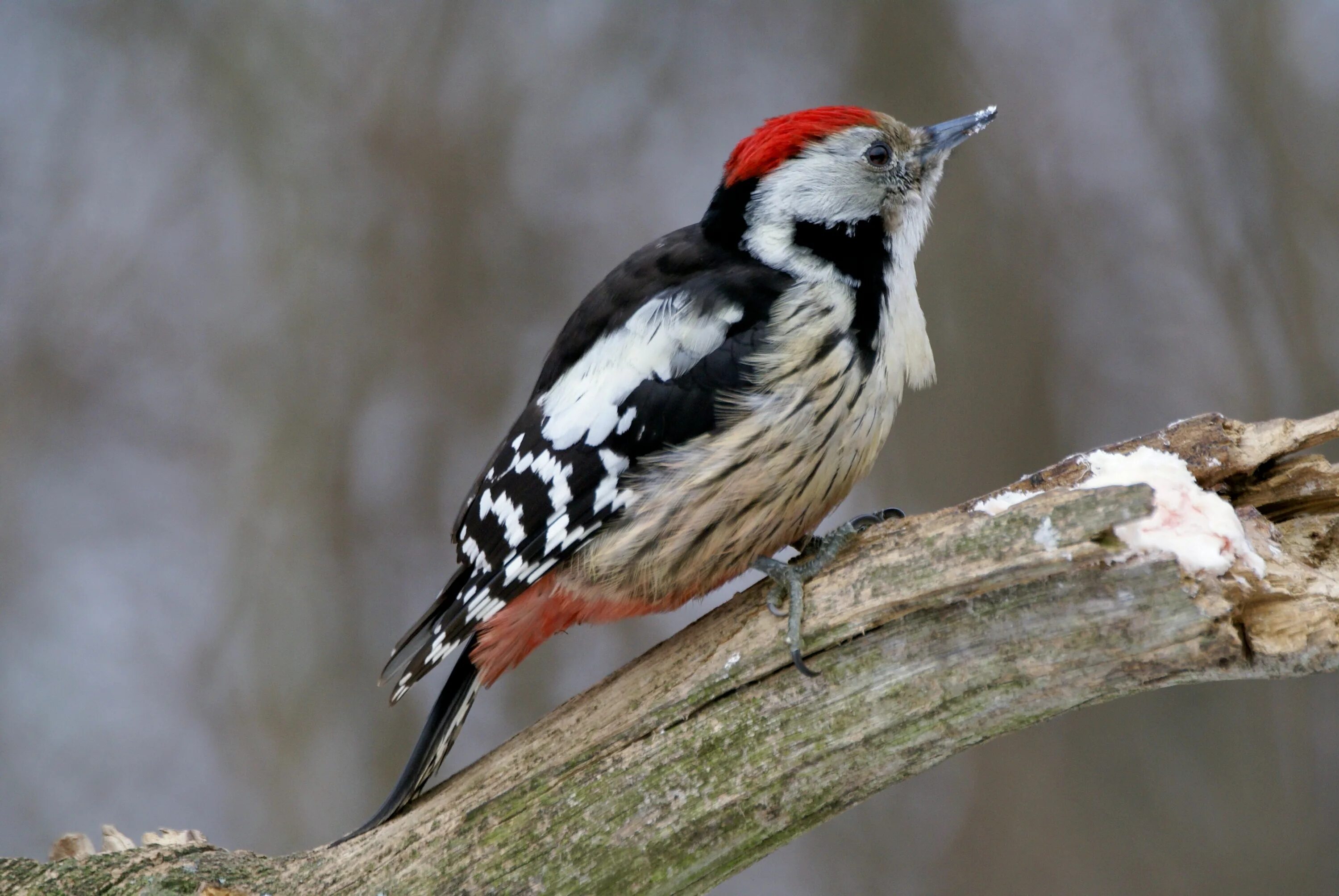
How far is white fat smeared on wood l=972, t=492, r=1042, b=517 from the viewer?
5.15 ft

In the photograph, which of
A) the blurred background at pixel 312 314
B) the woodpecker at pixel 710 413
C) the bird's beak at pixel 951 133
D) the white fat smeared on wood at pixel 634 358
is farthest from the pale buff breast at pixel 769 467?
the blurred background at pixel 312 314

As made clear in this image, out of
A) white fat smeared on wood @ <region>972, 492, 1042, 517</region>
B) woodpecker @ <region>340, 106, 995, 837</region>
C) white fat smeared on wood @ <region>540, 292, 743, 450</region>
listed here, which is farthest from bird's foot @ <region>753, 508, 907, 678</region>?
white fat smeared on wood @ <region>540, 292, 743, 450</region>

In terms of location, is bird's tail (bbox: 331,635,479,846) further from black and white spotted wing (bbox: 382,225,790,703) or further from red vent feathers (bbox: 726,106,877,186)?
red vent feathers (bbox: 726,106,877,186)

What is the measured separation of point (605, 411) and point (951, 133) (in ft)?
3.32

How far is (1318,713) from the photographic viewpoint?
9.82ft

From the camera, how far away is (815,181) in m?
2.17

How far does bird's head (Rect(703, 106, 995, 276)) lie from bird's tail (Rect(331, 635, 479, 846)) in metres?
1.02

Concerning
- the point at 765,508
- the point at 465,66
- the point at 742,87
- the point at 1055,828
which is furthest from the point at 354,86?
the point at 1055,828

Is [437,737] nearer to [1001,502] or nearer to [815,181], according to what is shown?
[1001,502]

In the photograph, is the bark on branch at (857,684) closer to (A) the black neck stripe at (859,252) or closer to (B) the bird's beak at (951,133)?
(A) the black neck stripe at (859,252)

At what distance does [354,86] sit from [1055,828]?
11.1 feet

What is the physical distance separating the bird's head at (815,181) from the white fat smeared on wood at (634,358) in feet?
0.76

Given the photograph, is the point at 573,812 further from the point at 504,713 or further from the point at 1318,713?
the point at 1318,713

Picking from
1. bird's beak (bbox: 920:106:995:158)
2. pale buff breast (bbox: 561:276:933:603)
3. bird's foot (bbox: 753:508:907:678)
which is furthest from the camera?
bird's beak (bbox: 920:106:995:158)
